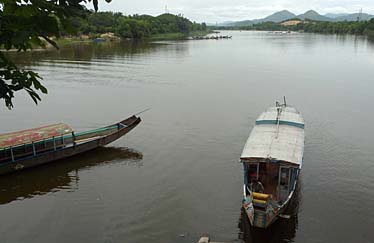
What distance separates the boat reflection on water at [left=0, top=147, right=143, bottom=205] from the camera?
1695 centimetres

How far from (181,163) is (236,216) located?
5699mm

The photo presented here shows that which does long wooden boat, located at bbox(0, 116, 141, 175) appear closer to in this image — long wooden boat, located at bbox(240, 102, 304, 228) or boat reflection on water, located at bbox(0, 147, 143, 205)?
boat reflection on water, located at bbox(0, 147, 143, 205)

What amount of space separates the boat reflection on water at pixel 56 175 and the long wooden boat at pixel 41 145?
15.1 inches

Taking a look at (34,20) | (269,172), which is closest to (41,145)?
(269,172)

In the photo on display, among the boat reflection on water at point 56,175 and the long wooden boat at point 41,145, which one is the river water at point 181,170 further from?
the long wooden boat at point 41,145

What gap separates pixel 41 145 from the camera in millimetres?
18766

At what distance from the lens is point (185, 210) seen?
50.1 feet

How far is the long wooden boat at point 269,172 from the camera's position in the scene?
42.2 feet

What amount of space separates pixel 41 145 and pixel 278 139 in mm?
11955

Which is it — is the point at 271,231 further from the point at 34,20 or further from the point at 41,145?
the point at 34,20

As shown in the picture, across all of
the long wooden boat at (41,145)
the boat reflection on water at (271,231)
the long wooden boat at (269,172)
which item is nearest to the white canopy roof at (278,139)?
the long wooden boat at (269,172)

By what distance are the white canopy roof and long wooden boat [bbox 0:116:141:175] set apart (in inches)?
334

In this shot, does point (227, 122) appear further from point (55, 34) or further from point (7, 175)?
point (55, 34)

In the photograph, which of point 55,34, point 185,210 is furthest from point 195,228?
point 55,34
